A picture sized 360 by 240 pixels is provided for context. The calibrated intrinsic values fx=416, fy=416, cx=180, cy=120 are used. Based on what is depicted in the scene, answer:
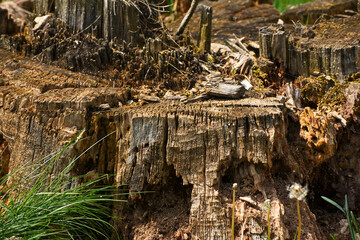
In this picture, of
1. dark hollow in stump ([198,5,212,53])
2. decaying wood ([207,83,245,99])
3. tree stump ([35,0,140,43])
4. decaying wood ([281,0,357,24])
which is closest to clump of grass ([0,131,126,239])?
decaying wood ([207,83,245,99])

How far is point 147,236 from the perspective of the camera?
8.21ft

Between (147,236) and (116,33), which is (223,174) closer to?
(147,236)

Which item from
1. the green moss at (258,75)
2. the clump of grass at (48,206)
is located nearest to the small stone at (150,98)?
the clump of grass at (48,206)

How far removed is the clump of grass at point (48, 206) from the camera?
218 centimetres

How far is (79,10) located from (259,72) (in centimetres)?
152

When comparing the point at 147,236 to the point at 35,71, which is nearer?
the point at 147,236

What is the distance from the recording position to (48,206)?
2.26 metres

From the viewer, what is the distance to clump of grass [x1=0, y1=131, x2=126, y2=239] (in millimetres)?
2178

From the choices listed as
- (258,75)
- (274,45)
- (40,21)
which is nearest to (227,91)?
(258,75)

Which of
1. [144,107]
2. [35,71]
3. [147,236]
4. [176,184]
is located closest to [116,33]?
[35,71]

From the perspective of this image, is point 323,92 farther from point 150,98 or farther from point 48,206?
point 48,206

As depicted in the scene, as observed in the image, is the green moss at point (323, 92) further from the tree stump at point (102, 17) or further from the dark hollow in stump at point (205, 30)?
the tree stump at point (102, 17)

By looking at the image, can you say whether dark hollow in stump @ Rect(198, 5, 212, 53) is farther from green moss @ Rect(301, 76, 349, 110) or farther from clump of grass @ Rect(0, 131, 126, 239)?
clump of grass @ Rect(0, 131, 126, 239)

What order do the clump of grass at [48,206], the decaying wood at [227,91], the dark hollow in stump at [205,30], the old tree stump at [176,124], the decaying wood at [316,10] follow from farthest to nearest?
the decaying wood at [316,10] → the dark hollow in stump at [205,30] → the decaying wood at [227,91] → the old tree stump at [176,124] → the clump of grass at [48,206]
